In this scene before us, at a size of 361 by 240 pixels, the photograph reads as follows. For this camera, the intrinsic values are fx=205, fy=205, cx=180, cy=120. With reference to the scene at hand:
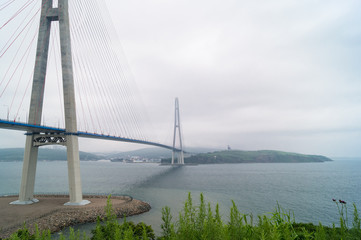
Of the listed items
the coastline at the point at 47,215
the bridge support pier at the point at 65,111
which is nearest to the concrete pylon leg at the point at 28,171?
the bridge support pier at the point at 65,111

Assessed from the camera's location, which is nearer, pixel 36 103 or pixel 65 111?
pixel 65 111

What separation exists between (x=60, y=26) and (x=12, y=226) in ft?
69.1

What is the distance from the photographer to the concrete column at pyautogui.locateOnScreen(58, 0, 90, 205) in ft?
75.2

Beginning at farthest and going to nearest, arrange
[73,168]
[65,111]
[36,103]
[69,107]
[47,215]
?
1. [36,103]
2. [65,111]
3. [69,107]
4. [73,168]
5. [47,215]

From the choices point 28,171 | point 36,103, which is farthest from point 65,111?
point 28,171

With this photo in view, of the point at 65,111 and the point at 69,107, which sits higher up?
the point at 69,107

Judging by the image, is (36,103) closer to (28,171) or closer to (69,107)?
(69,107)

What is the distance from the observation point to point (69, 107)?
75.6 ft

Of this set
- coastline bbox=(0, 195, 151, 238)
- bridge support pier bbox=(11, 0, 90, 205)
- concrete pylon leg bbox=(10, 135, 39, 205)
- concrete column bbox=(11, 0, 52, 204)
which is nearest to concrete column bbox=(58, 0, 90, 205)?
bridge support pier bbox=(11, 0, 90, 205)

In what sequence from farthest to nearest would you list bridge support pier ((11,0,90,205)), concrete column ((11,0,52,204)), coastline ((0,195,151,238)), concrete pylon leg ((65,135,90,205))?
concrete column ((11,0,52,204))
bridge support pier ((11,0,90,205))
concrete pylon leg ((65,135,90,205))
coastline ((0,195,151,238))

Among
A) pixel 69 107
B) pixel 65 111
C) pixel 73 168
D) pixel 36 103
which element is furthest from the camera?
pixel 36 103

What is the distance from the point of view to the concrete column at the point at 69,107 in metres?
22.9

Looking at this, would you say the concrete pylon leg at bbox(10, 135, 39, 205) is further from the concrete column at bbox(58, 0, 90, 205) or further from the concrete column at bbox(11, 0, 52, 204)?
the concrete column at bbox(58, 0, 90, 205)

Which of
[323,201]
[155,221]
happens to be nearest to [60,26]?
[155,221]
